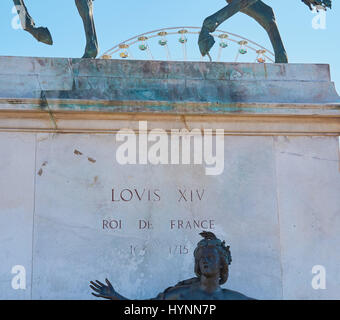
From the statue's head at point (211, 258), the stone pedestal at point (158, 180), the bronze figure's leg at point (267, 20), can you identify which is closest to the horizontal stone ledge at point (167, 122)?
the stone pedestal at point (158, 180)

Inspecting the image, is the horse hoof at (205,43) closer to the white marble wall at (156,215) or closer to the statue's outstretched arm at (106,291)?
the white marble wall at (156,215)

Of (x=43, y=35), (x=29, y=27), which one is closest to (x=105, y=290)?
(x=43, y=35)

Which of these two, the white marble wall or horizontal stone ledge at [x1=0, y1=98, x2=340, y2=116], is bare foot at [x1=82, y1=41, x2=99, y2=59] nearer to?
horizontal stone ledge at [x1=0, y1=98, x2=340, y2=116]

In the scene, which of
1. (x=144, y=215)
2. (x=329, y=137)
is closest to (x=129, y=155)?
(x=144, y=215)

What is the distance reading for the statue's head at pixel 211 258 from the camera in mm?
6637

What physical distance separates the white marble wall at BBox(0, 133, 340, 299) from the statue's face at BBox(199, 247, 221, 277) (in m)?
0.70

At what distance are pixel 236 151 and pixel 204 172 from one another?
45 cm

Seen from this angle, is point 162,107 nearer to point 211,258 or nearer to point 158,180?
point 158,180

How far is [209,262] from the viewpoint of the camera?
6629 mm

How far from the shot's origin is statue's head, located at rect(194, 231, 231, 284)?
6.64 meters

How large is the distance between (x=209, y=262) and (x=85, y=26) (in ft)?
11.7

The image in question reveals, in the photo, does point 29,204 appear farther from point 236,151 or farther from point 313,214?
point 313,214

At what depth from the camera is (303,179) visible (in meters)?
7.84

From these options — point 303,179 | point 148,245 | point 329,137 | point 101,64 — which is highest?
point 101,64
